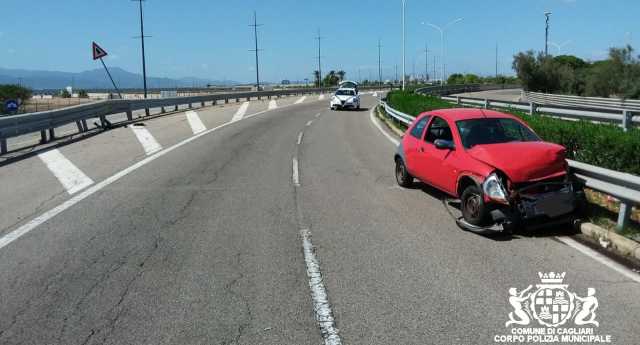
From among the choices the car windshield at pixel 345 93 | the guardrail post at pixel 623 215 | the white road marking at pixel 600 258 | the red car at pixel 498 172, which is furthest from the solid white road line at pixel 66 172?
the car windshield at pixel 345 93

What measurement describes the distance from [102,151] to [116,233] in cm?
941

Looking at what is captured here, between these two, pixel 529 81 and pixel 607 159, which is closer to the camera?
pixel 607 159

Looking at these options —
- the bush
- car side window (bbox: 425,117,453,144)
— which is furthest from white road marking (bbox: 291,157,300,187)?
the bush

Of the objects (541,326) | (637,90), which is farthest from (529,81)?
(541,326)

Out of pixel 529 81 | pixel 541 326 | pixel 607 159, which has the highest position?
pixel 529 81

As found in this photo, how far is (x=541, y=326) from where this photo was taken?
4656 millimetres

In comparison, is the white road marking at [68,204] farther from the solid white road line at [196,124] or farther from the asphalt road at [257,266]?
the solid white road line at [196,124]

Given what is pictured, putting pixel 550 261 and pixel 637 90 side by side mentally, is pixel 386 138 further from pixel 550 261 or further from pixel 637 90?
pixel 637 90

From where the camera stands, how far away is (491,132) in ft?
27.4

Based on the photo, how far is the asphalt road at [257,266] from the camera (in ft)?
14.9

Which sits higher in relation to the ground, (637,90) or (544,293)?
(637,90)

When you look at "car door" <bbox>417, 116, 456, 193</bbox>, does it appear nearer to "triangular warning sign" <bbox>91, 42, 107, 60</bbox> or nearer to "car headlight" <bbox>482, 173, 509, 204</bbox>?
"car headlight" <bbox>482, 173, 509, 204</bbox>

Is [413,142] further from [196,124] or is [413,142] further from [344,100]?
[344,100]

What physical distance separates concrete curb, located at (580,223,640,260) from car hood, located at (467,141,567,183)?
2.52 ft
